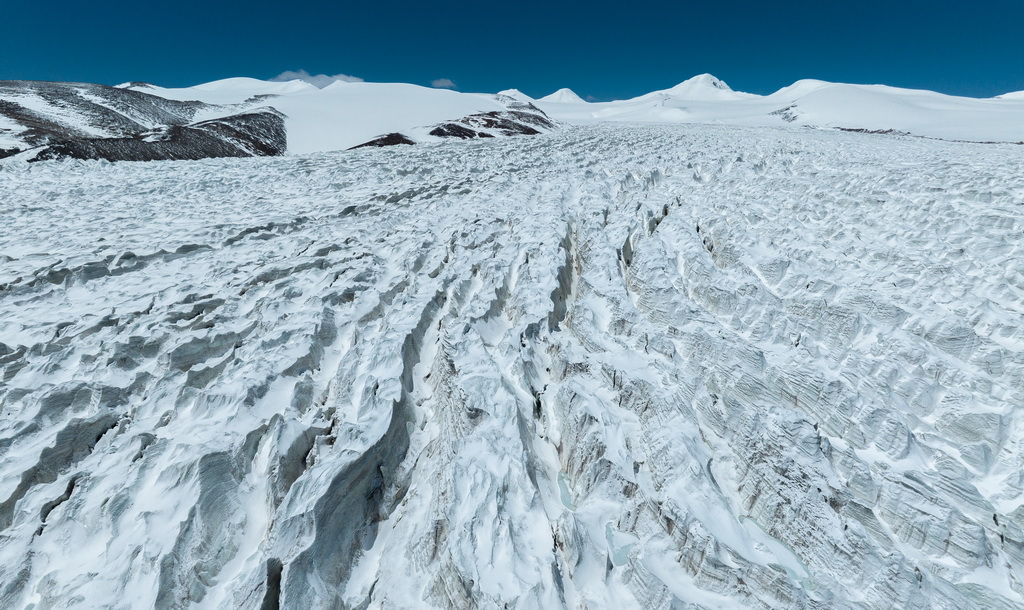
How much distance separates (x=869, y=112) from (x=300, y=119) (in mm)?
95140

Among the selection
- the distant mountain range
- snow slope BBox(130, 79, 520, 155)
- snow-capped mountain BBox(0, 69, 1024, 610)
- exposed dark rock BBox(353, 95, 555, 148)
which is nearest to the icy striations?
snow-capped mountain BBox(0, 69, 1024, 610)

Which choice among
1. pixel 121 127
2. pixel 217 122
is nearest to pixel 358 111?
pixel 217 122

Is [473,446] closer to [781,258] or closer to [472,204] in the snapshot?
[781,258]

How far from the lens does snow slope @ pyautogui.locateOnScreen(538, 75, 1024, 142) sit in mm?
51062

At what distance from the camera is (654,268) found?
8461mm

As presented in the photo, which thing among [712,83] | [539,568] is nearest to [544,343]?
[539,568]

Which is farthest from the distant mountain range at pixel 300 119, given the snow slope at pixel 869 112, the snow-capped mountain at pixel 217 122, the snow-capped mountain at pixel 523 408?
the snow-capped mountain at pixel 523 408

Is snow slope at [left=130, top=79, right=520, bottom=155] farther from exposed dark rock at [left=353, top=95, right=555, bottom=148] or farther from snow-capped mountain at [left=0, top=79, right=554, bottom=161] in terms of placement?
exposed dark rock at [left=353, top=95, right=555, bottom=148]

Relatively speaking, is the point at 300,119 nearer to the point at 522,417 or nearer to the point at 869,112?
the point at 522,417

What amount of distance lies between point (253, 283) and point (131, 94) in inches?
3294

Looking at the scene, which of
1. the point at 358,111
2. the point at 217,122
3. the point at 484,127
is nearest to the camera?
the point at 217,122

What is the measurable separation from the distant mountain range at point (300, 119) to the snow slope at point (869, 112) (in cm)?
32

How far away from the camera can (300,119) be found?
219ft

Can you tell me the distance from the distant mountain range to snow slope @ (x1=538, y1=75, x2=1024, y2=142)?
0.32 metres
